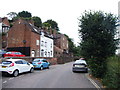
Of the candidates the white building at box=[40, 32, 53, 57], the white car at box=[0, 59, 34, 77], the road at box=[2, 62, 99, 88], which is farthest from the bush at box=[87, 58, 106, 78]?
the white building at box=[40, 32, 53, 57]

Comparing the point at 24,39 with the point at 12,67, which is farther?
the point at 24,39

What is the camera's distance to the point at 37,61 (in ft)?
64.9

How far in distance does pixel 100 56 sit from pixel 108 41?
135cm

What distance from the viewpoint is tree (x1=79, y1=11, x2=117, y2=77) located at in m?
11.2

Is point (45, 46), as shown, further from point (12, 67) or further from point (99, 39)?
point (99, 39)

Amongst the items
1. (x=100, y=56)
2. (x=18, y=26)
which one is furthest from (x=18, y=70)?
(x=18, y=26)

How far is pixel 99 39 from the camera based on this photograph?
1141cm

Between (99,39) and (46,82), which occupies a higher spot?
(99,39)

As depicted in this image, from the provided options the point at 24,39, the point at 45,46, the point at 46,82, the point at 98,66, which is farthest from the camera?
the point at 45,46

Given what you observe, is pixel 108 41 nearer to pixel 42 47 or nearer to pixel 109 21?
pixel 109 21

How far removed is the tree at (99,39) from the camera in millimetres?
11188

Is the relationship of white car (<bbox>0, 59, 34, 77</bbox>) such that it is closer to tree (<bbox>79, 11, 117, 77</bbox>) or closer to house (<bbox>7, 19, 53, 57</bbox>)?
tree (<bbox>79, 11, 117, 77</bbox>)

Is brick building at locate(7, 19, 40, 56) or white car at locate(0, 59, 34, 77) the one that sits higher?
brick building at locate(7, 19, 40, 56)

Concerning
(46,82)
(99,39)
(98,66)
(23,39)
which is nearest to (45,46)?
(23,39)
